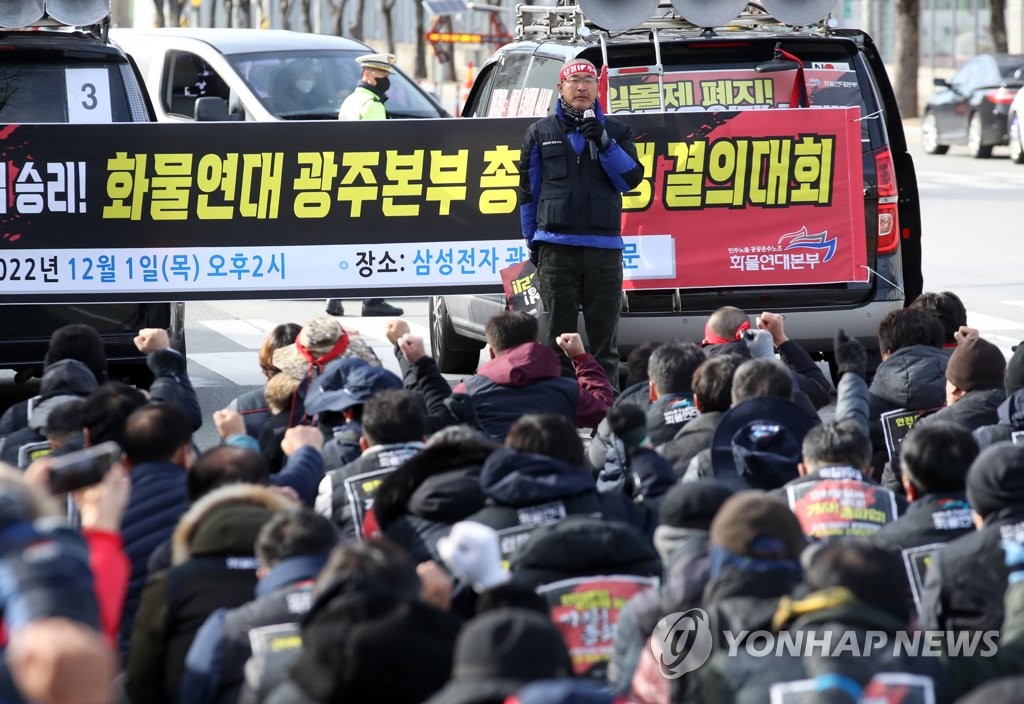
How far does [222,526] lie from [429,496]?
32.8 inches

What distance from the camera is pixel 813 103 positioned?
9.63 meters

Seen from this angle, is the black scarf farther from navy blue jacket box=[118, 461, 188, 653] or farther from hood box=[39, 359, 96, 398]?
navy blue jacket box=[118, 461, 188, 653]

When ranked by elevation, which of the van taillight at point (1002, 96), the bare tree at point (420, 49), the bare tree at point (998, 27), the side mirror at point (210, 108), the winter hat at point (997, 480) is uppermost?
the side mirror at point (210, 108)

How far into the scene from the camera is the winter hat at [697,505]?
4.86 metres

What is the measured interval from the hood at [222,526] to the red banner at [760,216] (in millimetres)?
4929

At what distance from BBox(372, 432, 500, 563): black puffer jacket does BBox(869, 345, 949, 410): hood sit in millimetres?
2461

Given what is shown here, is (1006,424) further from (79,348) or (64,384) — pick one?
(79,348)

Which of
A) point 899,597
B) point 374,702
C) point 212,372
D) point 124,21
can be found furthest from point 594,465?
point 124,21

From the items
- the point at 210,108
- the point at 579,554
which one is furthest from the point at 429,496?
the point at 210,108

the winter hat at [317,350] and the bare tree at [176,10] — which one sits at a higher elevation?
the winter hat at [317,350]

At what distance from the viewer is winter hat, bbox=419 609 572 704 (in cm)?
345

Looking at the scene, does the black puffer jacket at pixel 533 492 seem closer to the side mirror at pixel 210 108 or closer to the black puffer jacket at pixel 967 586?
the black puffer jacket at pixel 967 586

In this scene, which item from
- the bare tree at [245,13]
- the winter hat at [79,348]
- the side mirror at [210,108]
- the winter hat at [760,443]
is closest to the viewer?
the winter hat at [760,443]

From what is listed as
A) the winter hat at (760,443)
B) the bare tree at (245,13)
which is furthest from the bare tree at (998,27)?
the bare tree at (245,13)
